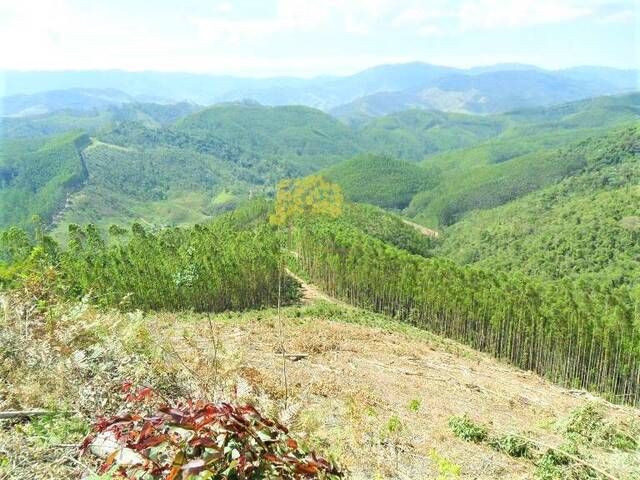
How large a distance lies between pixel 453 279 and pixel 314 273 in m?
16.4

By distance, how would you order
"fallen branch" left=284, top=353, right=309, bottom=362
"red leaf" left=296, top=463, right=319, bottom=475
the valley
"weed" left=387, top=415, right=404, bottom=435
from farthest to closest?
"fallen branch" left=284, top=353, right=309, bottom=362
"weed" left=387, top=415, right=404, bottom=435
the valley
"red leaf" left=296, top=463, right=319, bottom=475

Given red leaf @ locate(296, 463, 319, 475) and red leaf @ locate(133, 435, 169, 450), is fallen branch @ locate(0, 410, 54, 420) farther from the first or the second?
red leaf @ locate(296, 463, 319, 475)

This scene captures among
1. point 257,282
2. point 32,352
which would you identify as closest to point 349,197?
point 257,282

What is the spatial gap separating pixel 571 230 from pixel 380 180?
289 ft

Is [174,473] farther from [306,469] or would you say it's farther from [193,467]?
[306,469]

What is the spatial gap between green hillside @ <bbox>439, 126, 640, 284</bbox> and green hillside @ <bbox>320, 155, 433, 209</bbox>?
126ft

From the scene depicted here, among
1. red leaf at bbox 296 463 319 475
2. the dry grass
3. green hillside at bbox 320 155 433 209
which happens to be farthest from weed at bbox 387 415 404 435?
green hillside at bbox 320 155 433 209

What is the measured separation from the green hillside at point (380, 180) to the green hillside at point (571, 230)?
1510 inches

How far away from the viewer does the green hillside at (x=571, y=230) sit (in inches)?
2488

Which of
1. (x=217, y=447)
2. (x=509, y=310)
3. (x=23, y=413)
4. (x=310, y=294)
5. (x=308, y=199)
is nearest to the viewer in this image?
(x=217, y=447)

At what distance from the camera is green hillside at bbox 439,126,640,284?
6319 centimetres

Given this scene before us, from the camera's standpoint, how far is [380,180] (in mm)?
155625

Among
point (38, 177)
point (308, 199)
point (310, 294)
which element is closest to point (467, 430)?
point (308, 199)

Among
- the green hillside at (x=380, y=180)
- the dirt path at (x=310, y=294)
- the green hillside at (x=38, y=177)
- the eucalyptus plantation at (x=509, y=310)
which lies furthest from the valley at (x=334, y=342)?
the green hillside at (x=380, y=180)
